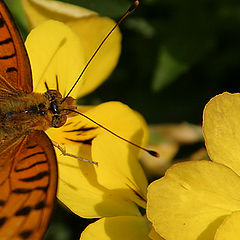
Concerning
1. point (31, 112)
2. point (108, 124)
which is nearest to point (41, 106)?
point (31, 112)

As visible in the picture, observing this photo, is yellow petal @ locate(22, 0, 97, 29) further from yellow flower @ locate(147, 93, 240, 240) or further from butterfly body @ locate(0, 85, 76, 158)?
yellow flower @ locate(147, 93, 240, 240)

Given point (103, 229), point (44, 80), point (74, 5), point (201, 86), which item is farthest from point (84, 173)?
point (201, 86)

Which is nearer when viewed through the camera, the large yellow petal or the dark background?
the large yellow petal

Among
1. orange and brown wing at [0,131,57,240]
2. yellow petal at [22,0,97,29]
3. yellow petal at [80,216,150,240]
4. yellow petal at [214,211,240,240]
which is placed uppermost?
yellow petal at [22,0,97,29]

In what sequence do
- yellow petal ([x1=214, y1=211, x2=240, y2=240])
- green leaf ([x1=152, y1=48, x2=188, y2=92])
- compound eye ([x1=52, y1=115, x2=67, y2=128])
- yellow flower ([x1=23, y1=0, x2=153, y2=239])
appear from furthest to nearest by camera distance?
green leaf ([x1=152, y1=48, x2=188, y2=92]) < compound eye ([x1=52, y1=115, x2=67, y2=128]) < yellow flower ([x1=23, y1=0, x2=153, y2=239]) < yellow petal ([x1=214, y1=211, x2=240, y2=240])

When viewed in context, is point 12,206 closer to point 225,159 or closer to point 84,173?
point 84,173

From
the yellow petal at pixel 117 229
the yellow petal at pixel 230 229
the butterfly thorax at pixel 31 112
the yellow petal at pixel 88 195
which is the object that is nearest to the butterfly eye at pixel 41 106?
the butterfly thorax at pixel 31 112

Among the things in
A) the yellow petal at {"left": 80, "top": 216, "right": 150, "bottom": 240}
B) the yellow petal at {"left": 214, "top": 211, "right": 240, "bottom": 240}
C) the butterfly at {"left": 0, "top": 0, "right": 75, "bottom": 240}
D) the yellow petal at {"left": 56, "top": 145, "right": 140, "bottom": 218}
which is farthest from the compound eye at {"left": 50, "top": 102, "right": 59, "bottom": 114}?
the yellow petal at {"left": 214, "top": 211, "right": 240, "bottom": 240}

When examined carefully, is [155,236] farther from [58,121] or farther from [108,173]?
[58,121]
